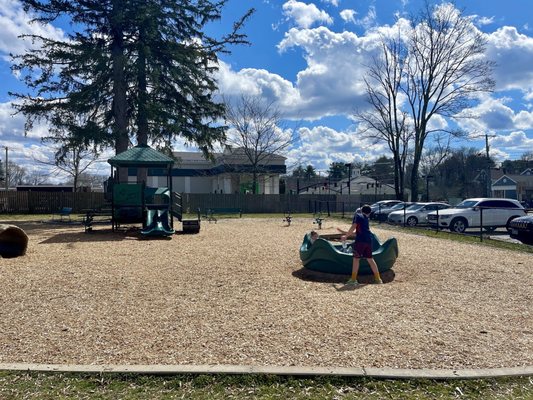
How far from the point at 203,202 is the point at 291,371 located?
33.3 meters

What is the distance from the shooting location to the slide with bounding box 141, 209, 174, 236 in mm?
14367

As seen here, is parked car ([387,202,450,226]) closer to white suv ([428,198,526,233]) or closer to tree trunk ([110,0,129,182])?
white suv ([428,198,526,233])

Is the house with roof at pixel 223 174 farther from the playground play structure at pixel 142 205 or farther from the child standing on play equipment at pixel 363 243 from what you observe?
the child standing on play equipment at pixel 363 243

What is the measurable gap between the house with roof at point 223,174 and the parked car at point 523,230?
31644 mm

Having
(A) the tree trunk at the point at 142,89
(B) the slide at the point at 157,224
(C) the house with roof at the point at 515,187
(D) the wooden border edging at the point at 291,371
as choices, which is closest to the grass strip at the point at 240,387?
(D) the wooden border edging at the point at 291,371

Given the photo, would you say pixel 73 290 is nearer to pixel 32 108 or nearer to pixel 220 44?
pixel 32 108

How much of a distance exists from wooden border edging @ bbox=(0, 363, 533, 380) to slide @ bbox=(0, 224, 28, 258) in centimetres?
700

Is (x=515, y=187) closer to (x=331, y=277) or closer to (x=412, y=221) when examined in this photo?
(x=412, y=221)

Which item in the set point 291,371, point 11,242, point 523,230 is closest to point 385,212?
point 523,230

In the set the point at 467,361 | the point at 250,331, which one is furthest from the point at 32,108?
A: the point at 467,361

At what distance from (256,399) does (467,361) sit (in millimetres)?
2061

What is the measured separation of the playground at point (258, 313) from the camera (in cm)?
407

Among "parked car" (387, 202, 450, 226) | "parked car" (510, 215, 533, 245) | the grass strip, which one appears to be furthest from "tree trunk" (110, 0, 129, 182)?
the grass strip

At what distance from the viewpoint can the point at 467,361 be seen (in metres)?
3.90
